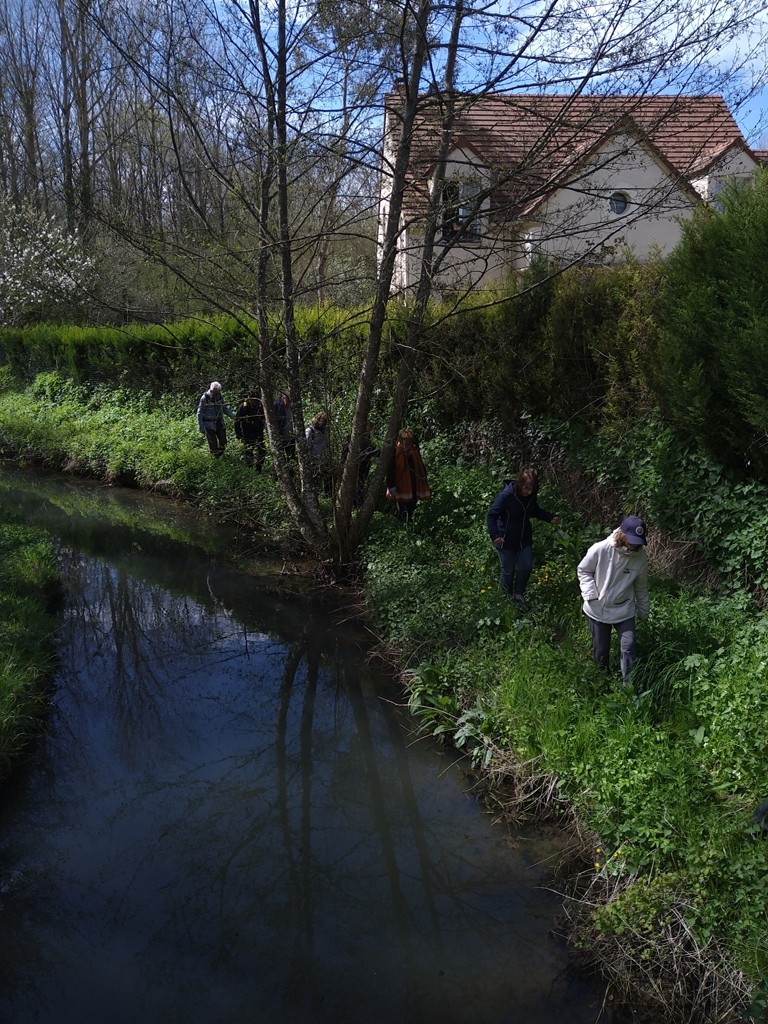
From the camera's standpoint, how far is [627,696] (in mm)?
6688

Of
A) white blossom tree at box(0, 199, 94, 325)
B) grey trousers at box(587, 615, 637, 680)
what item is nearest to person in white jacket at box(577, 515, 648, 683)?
grey trousers at box(587, 615, 637, 680)

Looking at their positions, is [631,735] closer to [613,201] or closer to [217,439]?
[613,201]

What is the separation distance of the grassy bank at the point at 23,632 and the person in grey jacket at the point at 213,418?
4.13 m

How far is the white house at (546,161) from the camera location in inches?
351

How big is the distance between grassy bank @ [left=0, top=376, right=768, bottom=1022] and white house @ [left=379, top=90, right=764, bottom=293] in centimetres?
265

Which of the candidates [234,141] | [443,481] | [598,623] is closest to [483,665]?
[598,623]

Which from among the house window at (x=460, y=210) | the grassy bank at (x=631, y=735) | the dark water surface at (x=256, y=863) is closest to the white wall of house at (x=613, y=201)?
the house window at (x=460, y=210)

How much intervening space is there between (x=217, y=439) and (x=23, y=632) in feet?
25.4

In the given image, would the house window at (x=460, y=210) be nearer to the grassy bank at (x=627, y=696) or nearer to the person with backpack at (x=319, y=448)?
the person with backpack at (x=319, y=448)

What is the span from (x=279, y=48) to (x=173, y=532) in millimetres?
7746

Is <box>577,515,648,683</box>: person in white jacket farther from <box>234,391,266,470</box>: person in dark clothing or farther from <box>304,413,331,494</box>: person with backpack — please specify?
<box>234,391,266,470</box>: person in dark clothing

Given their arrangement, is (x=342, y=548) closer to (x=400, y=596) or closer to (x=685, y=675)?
(x=400, y=596)

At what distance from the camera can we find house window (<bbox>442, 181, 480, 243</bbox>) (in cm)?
937

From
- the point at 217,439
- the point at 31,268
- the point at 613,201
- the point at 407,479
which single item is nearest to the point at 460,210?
the point at 613,201
